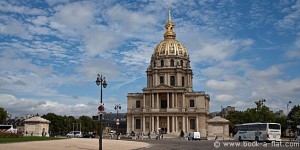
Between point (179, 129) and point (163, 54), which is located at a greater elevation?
point (163, 54)

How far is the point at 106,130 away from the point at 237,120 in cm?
6579

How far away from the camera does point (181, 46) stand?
119875 mm

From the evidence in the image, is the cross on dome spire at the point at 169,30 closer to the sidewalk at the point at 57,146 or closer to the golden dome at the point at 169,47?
the golden dome at the point at 169,47

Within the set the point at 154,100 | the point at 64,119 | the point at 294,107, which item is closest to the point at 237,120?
the point at 294,107

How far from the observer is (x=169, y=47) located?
11706 cm

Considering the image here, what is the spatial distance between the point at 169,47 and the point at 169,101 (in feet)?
63.4

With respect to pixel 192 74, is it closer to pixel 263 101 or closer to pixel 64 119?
pixel 263 101

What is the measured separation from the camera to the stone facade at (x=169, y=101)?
104438 millimetres

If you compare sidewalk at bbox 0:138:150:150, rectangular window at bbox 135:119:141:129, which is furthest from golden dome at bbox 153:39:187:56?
sidewalk at bbox 0:138:150:150

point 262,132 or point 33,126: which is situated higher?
point 33,126

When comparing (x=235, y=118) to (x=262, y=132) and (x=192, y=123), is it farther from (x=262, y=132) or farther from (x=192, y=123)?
(x=262, y=132)

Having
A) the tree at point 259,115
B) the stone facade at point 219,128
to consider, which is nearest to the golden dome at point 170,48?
the tree at point 259,115

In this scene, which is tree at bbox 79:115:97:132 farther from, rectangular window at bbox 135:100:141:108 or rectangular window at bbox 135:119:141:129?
rectangular window at bbox 135:119:141:129

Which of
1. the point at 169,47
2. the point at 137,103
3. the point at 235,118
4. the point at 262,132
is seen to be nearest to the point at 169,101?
the point at 137,103
